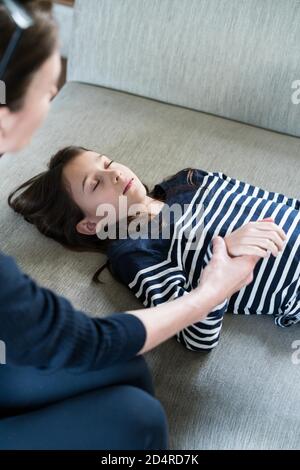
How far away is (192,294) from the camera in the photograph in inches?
39.9

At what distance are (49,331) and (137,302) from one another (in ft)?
1.38

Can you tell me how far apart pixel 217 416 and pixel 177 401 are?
78mm

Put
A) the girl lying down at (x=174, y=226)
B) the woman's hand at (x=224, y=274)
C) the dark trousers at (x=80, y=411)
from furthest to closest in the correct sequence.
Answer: the girl lying down at (x=174, y=226)
the woman's hand at (x=224, y=274)
the dark trousers at (x=80, y=411)

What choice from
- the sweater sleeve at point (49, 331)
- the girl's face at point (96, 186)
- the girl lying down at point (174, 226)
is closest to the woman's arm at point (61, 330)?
the sweater sleeve at point (49, 331)

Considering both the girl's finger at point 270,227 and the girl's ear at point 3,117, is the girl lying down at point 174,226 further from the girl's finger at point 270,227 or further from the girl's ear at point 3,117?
the girl's ear at point 3,117

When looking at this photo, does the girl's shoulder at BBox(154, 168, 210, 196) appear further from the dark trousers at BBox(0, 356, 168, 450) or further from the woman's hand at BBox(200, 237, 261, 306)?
the dark trousers at BBox(0, 356, 168, 450)

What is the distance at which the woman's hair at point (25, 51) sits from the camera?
0.79m

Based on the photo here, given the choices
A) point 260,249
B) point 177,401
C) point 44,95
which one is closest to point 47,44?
point 44,95

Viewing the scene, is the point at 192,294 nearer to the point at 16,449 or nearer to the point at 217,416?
the point at 217,416

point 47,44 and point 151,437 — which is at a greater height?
point 47,44

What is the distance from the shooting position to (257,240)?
3.59 ft

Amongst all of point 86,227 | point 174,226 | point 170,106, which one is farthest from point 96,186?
point 170,106

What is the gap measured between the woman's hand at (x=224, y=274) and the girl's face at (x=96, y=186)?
1.01 ft

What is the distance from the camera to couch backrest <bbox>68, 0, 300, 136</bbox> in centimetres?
158
